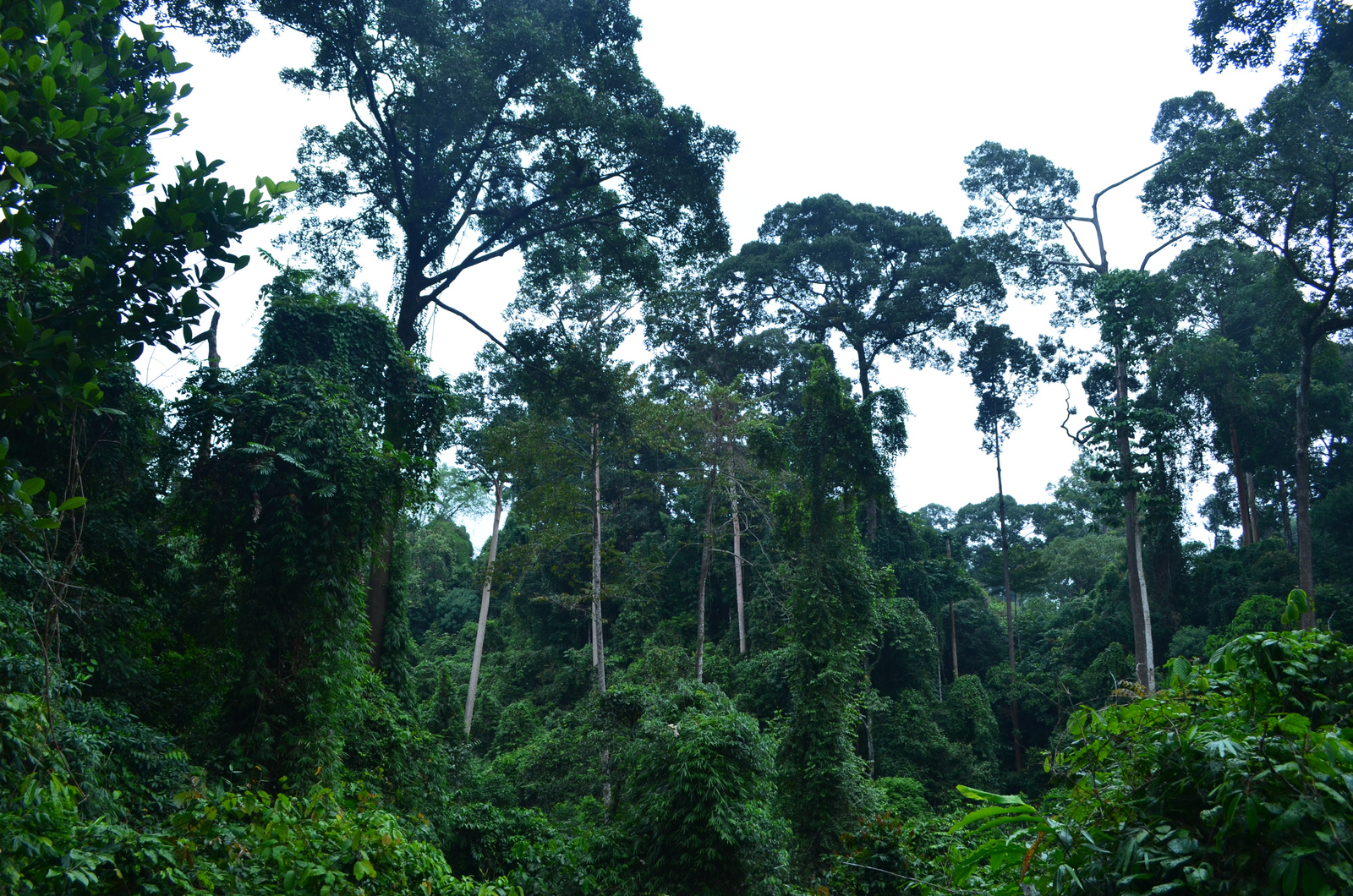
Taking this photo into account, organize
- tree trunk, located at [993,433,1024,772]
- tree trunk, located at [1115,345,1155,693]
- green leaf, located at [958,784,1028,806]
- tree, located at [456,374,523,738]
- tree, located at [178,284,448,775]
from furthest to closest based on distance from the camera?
A: tree trunk, located at [993,433,1024,772]
tree, located at [456,374,523,738]
tree trunk, located at [1115,345,1155,693]
tree, located at [178,284,448,775]
green leaf, located at [958,784,1028,806]

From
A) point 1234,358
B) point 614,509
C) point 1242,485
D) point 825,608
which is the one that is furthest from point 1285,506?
point 614,509

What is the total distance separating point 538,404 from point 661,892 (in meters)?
7.31

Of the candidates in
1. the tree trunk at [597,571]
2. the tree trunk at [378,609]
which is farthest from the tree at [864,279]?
the tree trunk at [378,609]

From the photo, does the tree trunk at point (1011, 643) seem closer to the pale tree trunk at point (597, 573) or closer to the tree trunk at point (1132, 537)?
the tree trunk at point (1132, 537)

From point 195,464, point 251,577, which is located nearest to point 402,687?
point 251,577

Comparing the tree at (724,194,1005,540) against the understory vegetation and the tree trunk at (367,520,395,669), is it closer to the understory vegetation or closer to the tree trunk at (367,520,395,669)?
the understory vegetation

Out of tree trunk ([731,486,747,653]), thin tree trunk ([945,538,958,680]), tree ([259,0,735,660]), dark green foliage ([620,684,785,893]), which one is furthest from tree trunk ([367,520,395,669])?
thin tree trunk ([945,538,958,680])

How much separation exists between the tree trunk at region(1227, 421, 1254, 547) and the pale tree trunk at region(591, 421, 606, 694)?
694 inches

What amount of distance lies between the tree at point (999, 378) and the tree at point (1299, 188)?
7.46m

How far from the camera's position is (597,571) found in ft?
51.2

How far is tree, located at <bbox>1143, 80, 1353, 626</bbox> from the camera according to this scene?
41.9 feet

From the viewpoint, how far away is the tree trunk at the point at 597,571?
48.9ft

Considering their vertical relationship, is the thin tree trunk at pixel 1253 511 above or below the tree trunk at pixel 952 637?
above

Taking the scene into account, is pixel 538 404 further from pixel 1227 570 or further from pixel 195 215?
pixel 1227 570
